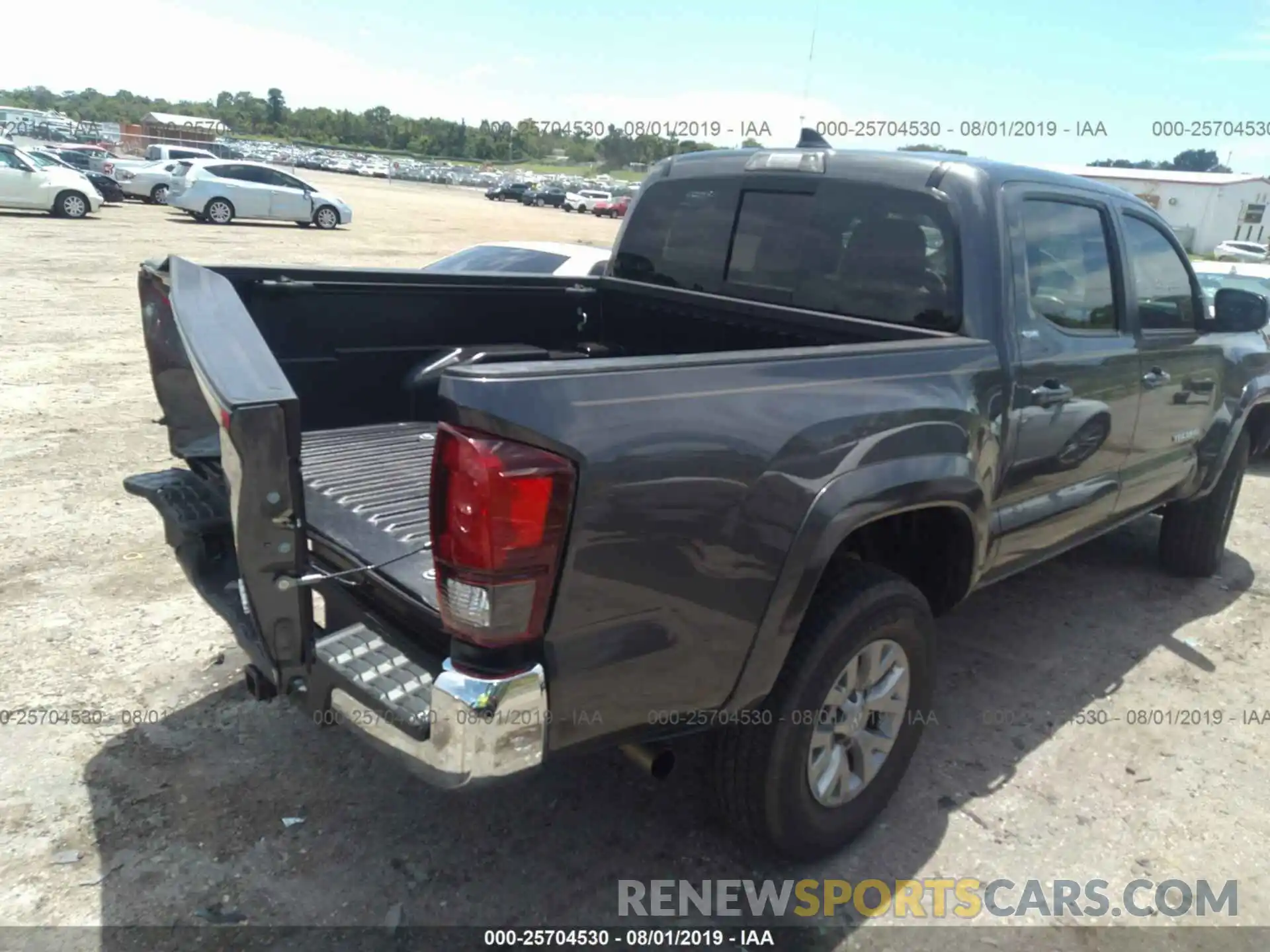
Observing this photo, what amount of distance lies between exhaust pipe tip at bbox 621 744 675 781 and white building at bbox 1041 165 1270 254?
204ft

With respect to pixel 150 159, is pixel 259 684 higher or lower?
lower

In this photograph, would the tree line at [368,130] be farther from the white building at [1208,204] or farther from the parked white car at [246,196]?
the parked white car at [246,196]

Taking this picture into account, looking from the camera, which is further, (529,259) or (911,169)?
(529,259)

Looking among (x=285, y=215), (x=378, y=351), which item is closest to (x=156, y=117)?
(x=285, y=215)

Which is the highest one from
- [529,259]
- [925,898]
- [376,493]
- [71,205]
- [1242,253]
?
[1242,253]

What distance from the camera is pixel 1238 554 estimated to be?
598cm

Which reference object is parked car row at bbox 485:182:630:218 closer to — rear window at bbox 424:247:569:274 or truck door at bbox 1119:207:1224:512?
rear window at bbox 424:247:569:274

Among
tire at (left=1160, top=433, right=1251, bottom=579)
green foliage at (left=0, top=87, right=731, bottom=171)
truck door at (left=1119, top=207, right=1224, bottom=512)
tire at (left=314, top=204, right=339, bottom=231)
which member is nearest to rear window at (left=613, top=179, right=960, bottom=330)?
truck door at (left=1119, top=207, right=1224, bottom=512)

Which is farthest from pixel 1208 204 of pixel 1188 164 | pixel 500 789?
pixel 500 789

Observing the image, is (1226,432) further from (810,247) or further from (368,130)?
(368,130)

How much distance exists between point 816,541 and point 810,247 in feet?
5.25

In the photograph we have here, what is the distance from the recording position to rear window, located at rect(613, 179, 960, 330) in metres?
3.23

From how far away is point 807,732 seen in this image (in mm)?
2627

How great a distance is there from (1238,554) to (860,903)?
→ 4.64 meters
